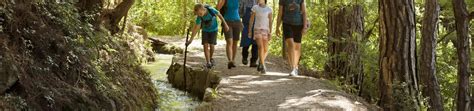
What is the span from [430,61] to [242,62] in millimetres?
4050

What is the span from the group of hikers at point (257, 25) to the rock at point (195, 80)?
331 mm

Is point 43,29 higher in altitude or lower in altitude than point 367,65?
higher

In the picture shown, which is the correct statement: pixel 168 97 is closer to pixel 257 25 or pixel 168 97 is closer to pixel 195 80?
pixel 195 80

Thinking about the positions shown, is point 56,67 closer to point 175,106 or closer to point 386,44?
point 175,106

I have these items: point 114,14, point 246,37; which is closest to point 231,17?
point 246,37

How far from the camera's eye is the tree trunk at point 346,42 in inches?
455

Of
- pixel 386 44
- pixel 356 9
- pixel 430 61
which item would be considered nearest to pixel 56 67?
pixel 386 44

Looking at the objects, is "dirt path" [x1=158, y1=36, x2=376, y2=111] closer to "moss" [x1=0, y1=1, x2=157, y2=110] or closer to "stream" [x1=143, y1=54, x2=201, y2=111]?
"stream" [x1=143, y1=54, x2=201, y2=111]

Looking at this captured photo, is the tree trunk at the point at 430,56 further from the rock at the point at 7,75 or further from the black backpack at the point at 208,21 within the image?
the rock at the point at 7,75

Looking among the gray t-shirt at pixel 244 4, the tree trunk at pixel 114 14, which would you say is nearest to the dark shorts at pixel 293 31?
the gray t-shirt at pixel 244 4

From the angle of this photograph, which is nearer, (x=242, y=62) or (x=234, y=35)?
(x=234, y=35)

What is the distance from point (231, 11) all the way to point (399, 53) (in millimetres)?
3361

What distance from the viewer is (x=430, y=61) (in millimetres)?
12359

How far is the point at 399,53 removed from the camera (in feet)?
28.0
